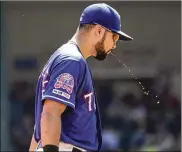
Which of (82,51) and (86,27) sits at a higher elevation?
(86,27)

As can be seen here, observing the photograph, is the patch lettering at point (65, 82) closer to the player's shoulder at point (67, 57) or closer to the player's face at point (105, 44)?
the player's shoulder at point (67, 57)

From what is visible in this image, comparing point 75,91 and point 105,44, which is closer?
point 75,91

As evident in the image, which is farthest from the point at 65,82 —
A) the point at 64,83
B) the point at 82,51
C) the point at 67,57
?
the point at 82,51

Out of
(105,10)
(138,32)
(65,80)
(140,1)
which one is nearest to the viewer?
(65,80)

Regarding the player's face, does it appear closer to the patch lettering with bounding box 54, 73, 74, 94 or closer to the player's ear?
the player's ear

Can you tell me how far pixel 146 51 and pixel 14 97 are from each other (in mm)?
2433


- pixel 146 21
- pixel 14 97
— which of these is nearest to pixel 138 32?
pixel 146 21

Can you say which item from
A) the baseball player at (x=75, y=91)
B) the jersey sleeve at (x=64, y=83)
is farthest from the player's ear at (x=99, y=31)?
the jersey sleeve at (x=64, y=83)

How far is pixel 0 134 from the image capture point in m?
8.18

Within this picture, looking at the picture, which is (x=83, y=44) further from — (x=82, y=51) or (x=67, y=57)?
(x=67, y=57)

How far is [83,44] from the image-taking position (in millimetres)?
3451

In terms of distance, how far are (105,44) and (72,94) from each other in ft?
1.27

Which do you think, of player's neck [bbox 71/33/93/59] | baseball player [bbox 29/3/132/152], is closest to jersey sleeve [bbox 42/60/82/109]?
baseball player [bbox 29/3/132/152]

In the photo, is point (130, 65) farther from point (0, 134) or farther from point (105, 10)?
point (105, 10)
